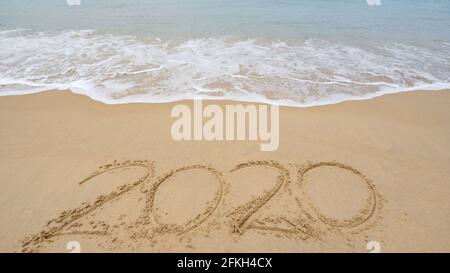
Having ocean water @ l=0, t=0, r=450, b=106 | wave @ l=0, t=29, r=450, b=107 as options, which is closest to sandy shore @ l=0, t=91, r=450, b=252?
wave @ l=0, t=29, r=450, b=107

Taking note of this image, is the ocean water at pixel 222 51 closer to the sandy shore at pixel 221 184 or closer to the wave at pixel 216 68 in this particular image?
the wave at pixel 216 68

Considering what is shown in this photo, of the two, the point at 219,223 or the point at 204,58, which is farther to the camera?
the point at 204,58

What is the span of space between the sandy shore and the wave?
0.91 m

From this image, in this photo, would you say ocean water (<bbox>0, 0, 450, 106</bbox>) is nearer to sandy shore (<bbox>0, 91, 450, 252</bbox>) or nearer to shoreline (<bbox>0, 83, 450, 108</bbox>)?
shoreline (<bbox>0, 83, 450, 108</bbox>)

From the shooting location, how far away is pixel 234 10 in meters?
12.3

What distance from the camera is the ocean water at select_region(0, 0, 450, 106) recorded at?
5785 millimetres

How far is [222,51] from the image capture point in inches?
308

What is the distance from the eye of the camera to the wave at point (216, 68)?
562cm

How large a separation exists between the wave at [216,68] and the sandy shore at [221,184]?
0.91 metres

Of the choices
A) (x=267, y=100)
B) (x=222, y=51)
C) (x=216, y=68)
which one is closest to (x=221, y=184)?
(x=267, y=100)

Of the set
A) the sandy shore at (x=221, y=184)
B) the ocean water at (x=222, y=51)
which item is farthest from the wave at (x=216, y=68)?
the sandy shore at (x=221, y=184)

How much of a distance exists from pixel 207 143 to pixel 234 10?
394 inches
